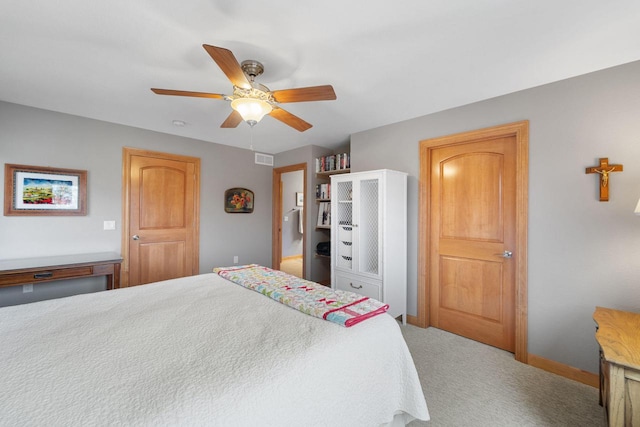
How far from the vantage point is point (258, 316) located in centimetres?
142

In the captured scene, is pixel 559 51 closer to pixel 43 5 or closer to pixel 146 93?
pixel 43 5

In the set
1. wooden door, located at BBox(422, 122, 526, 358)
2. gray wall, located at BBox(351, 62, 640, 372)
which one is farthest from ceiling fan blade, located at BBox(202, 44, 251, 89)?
gray wall, located at BBox(351, 62, 640, 372)

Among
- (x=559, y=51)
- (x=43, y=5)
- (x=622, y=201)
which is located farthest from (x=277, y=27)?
(x=622, y=201)

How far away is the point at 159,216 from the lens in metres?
3.61

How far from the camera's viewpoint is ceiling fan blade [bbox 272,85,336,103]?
5.58 feet

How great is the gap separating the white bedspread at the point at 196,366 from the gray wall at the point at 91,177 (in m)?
1.83

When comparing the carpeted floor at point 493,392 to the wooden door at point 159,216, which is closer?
the carpeted floor at point 493,392

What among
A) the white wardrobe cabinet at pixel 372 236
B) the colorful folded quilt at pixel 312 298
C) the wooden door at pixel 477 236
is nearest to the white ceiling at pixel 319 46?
the wooden door at pixel 477 236

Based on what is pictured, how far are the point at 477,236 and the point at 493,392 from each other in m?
1.33

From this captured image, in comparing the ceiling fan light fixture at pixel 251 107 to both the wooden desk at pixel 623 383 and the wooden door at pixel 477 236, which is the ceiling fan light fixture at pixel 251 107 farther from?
the wooden desk at pixel 623 383

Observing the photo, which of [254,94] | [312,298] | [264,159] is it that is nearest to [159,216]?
[264,159]

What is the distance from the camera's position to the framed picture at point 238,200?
167 inches

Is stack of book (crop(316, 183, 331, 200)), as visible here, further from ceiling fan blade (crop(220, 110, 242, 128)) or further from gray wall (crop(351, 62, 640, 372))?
gray wall (crop(351, 62, 640, 372))

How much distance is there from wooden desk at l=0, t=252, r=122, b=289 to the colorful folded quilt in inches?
60.0
